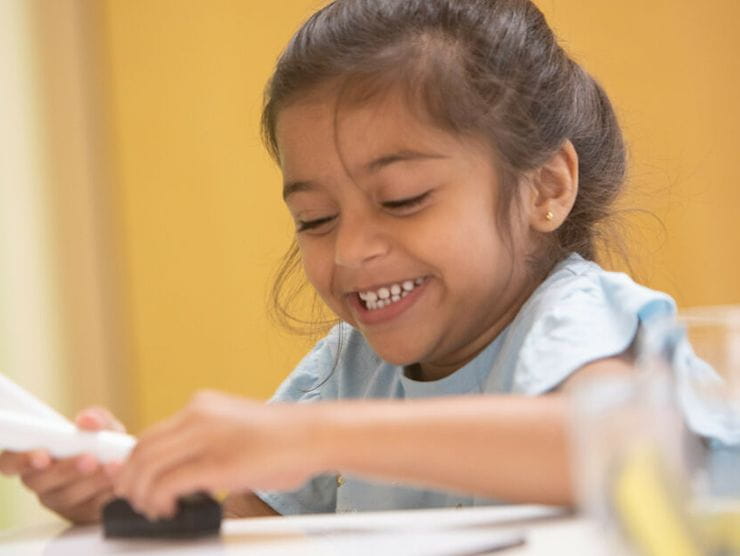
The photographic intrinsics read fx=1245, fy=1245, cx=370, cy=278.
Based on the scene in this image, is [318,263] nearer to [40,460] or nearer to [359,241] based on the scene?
[359,241]

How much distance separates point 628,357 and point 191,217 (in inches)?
59.7

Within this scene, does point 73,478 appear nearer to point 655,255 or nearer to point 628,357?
point 628,357

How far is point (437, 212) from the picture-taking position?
0.86 meters

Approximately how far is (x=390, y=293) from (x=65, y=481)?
0.26m

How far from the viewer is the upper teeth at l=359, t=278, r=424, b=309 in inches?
35.0

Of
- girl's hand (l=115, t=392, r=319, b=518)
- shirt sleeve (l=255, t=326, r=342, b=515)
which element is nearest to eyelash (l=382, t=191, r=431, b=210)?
shirt sleeve (l=255, t=326, r=342, b=515)

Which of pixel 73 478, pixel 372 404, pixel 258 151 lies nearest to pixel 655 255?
pixel 258 151

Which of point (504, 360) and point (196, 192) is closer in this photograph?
point (504, 360)

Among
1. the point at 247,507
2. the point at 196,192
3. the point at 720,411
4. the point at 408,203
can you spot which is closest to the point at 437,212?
the point at 408,203

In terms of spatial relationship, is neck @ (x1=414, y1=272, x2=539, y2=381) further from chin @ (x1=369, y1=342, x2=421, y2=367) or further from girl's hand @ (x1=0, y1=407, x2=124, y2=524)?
girl's hand @ (x1=0, y1=407, x2=124, y2=524)

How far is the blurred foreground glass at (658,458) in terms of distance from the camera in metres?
0.34

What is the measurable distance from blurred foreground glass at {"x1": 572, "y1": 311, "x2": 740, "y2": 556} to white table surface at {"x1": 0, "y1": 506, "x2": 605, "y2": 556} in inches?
3.2

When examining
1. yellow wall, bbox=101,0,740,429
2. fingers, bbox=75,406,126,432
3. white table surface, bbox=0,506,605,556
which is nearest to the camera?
white table surface, bbox=0,506,605,556

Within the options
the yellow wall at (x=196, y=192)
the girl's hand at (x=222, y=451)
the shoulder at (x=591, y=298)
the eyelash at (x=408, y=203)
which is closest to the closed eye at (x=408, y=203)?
the eyelash at (x=408, y=203)
